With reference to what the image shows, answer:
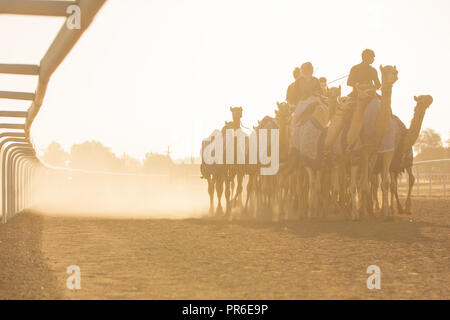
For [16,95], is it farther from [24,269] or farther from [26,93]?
[24,269]

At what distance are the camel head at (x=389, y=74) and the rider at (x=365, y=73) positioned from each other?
3.28 ft

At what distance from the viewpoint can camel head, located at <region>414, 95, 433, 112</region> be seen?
14500mm

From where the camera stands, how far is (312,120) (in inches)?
551

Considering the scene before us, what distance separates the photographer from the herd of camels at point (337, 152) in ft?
41.4

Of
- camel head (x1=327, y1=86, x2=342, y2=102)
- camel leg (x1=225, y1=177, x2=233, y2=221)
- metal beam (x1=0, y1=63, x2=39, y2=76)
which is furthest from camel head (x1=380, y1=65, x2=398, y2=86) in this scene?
metal beam (x1=0, y1=63, x2=39, y2=76)

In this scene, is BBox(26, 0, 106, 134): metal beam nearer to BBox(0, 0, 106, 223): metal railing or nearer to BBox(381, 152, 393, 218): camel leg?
BBox(0, 0, 106, 223): metal railing

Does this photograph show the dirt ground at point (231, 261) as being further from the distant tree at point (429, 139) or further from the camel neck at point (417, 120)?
the distant tree at point (429, 139)

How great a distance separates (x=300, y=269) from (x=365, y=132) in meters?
6.40

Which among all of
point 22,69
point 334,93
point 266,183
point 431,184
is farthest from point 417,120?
point 431,184

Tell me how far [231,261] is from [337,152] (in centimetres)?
661

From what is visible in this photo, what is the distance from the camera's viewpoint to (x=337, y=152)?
1344cm

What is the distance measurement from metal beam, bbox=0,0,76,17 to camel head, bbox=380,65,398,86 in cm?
858

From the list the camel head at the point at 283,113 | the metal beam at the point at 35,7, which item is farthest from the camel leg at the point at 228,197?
the metal beam at the point at 35,7
